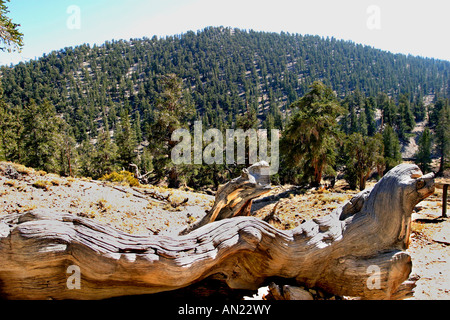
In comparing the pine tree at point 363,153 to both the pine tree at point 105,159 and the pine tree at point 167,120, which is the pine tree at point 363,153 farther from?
the pine tree at point 105,159

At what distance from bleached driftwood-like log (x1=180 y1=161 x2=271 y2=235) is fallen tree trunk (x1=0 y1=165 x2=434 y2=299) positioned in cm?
191

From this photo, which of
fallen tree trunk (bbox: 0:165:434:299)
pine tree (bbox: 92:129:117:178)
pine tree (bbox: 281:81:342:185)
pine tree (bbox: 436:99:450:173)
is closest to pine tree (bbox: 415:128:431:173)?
pine tree (bbox: 436:99:450:173)

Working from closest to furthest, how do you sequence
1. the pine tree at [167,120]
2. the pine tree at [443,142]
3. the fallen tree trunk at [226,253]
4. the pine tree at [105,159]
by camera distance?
the fallen tree trunk at [226,253] < the pine tree at [167,120] < the pine tree at [105,159] < the pine tree at [443,142]

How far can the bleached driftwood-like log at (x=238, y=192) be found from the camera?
6.58 metres

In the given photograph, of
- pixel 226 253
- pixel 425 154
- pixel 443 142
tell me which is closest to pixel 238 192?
pixel 226 253

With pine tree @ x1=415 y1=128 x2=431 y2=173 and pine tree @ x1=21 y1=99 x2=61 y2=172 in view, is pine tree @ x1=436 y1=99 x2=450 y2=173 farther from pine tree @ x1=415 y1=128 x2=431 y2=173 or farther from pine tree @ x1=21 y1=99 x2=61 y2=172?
pine tree @ x1=21 y1=99 x2=61 y2=172

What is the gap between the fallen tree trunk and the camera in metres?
3.54

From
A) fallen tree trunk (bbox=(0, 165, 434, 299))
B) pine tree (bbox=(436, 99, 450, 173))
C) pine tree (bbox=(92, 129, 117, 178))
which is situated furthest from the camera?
pine tree (bbox=(436, 99, 450, 173))

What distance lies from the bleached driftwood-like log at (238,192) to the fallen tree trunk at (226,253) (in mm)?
1913

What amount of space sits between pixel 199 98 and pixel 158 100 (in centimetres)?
14690

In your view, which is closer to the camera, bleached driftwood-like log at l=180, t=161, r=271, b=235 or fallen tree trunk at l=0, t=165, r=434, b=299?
fallen tree trunk at l=0, t=165, r=434, b=299

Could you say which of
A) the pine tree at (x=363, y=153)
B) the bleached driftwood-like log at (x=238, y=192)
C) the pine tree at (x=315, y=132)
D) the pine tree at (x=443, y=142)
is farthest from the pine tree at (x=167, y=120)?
the pine tree at (x=443, y=142)

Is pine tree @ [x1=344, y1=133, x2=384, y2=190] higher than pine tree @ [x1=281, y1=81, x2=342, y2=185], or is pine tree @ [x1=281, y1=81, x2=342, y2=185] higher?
pine tree @ [x1=281, y1=81, x2=342, y2=185]
